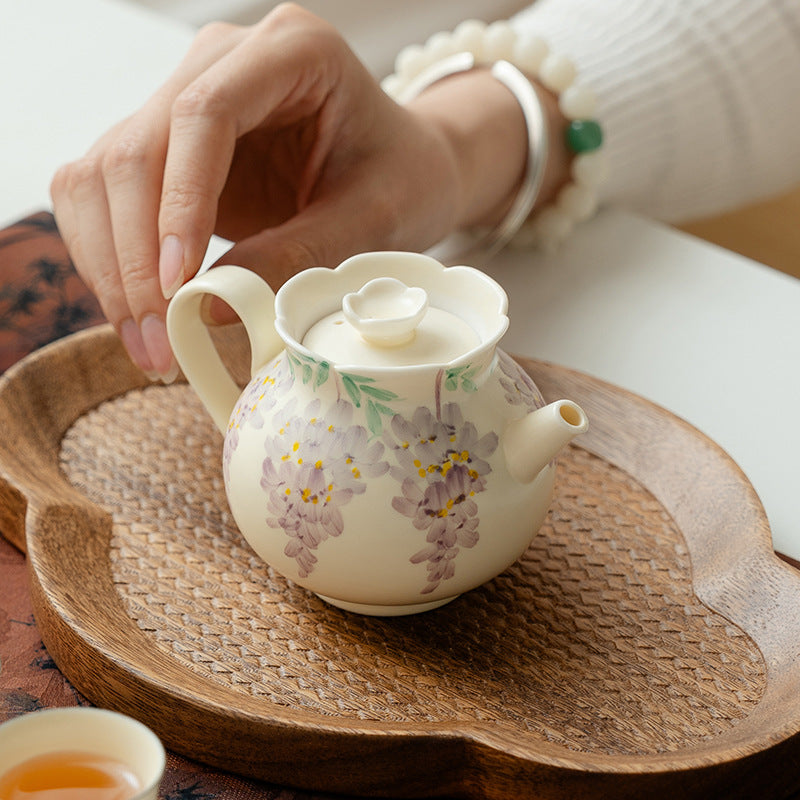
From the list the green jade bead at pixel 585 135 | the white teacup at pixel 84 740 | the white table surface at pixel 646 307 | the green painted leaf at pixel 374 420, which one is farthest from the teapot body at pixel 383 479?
the green jade bead at pixel 585 135

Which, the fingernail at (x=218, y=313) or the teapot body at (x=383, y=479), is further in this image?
the fingernail at (x=218, y=313)

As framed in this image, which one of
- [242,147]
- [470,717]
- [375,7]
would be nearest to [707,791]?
[470,717]

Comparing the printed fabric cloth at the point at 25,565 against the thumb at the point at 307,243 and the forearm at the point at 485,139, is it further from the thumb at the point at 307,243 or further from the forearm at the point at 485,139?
the forearm at the point at 485,139

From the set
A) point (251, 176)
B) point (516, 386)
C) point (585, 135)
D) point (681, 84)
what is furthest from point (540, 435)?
point (681, 84)

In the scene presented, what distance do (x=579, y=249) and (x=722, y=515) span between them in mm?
382

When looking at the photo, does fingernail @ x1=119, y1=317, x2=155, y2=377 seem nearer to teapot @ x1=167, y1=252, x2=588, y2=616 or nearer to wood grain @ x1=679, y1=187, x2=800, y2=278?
teapot @ x1=167, y1=252, x2=588, y2=616

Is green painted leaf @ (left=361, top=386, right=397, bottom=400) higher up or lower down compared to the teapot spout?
higher up

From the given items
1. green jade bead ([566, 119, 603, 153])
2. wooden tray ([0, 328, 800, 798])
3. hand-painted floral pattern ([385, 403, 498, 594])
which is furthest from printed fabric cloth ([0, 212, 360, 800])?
green jade bead ([566, 119, 603, 153])

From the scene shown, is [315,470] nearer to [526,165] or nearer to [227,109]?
[227,109]

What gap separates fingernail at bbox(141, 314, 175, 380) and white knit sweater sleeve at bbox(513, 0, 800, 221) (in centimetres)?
50

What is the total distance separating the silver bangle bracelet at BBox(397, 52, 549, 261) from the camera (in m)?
0.83

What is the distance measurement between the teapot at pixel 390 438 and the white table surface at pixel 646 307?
213mm

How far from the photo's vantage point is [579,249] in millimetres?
858

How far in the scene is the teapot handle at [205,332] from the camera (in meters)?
0.46
